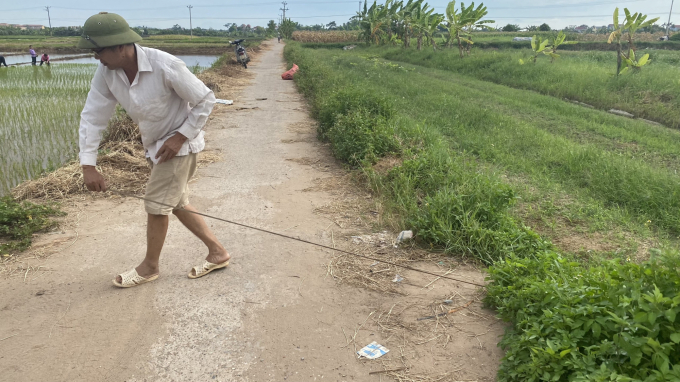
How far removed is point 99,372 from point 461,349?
1859 mm

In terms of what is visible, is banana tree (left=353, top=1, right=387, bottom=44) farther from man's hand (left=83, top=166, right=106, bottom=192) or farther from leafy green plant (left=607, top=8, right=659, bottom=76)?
man's hand (left=83, top=166, right=106, bottom=192)

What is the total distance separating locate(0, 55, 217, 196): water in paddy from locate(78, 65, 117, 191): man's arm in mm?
3312

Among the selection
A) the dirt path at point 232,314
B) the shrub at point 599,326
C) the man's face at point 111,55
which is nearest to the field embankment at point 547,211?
the shrub at point 599,326

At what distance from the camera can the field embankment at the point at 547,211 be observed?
6.02 feet

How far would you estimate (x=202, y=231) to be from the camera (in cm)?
310

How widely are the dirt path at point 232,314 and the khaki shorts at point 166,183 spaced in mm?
581

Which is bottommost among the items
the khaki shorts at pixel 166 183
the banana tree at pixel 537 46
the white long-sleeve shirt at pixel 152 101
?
the khaki shorts at pixel 166 183

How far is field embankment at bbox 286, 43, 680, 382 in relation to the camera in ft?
6.02

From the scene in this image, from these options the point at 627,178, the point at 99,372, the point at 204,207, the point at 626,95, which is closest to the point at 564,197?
the point at 627,178

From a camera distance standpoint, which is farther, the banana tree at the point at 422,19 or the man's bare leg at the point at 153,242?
the banana tree at the point at 422,19

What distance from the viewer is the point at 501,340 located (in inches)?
95.4

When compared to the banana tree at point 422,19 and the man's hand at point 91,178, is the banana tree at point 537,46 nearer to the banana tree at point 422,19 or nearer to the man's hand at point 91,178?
the banana tree at point 422,19

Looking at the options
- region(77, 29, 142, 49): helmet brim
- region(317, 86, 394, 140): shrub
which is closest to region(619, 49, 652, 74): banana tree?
region(317, 86, 394, 140): shrub

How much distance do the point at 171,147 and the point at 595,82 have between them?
41.3 ft
